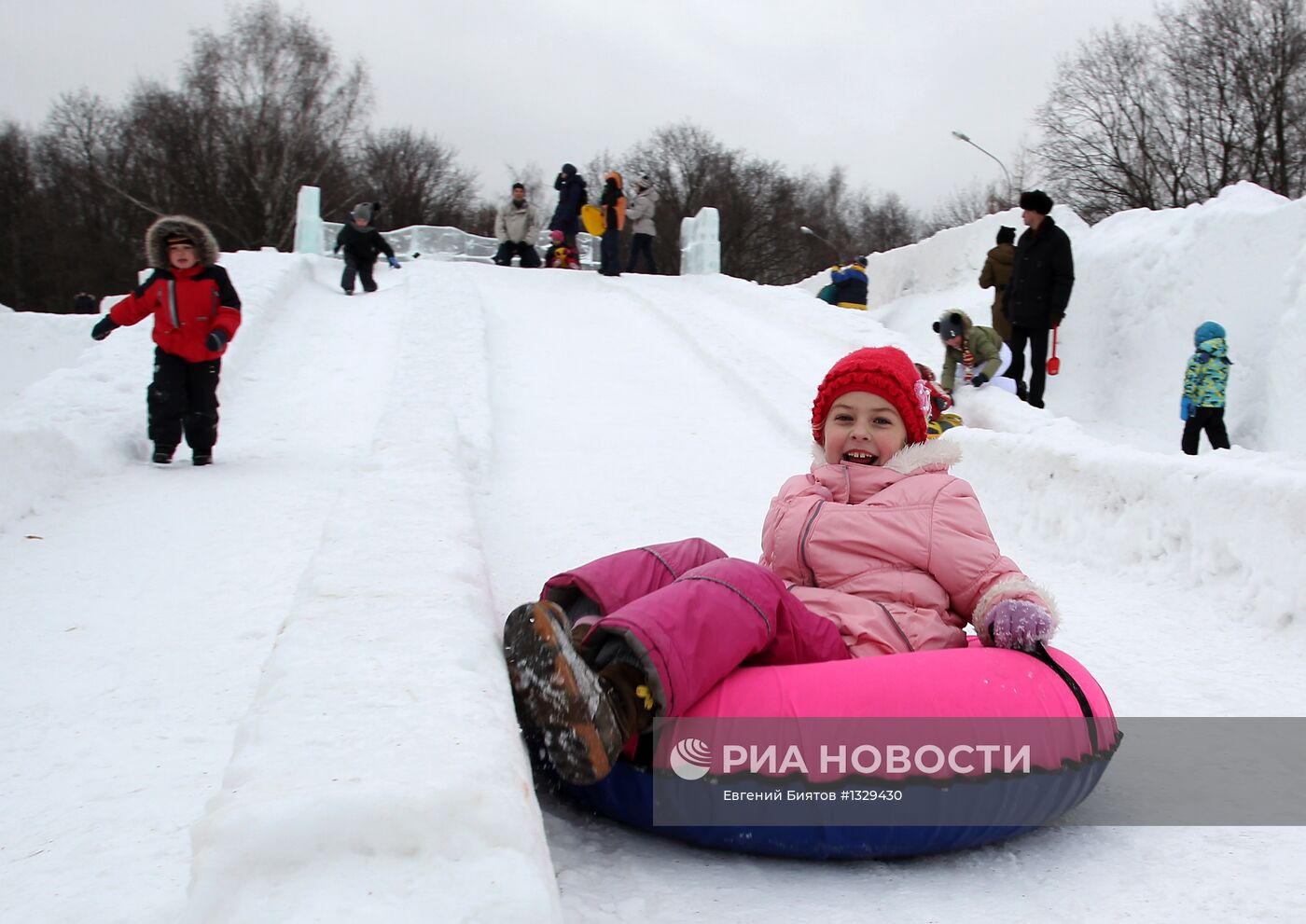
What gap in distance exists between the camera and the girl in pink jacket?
1.83 metres

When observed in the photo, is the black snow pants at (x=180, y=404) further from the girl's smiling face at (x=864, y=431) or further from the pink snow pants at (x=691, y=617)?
the girl's smiling face at (x=864, y=431)

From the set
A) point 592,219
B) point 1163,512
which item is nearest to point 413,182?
point 592,219

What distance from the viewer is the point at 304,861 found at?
123 cm

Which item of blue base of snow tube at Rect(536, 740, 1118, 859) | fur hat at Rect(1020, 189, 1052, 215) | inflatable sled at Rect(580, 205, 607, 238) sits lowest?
blue base of snow tube at Rect(536, 740, 1118, 859)

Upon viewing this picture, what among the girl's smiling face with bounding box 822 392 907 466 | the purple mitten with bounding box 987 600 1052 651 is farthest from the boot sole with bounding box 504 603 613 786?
the girl's smiling face with bounding box 822 392 907 466

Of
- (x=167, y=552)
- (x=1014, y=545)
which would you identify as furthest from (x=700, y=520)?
(x=167, y=552)

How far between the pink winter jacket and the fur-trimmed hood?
3.87 metres

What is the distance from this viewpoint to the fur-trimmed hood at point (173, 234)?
525 cm

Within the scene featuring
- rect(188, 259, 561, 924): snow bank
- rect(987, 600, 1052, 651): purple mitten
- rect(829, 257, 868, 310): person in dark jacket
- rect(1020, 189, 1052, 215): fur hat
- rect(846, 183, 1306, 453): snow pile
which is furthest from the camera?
rect(829, 257, 868, 310): person in dark jacket

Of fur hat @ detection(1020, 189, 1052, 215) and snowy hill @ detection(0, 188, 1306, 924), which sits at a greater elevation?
fur hat @ detection(1020, 189, 1052, 215)

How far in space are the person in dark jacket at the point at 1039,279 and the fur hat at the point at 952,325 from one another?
373 millimetres

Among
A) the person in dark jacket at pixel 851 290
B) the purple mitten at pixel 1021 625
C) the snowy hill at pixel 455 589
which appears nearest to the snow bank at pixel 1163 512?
the snowy hill at pixel 455 589

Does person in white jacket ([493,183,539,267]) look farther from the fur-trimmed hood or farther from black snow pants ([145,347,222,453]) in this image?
black snow pants ([145,347,222,453])

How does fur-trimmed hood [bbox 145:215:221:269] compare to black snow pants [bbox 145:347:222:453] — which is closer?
black snow pants [bbox 145:347:222:453]
